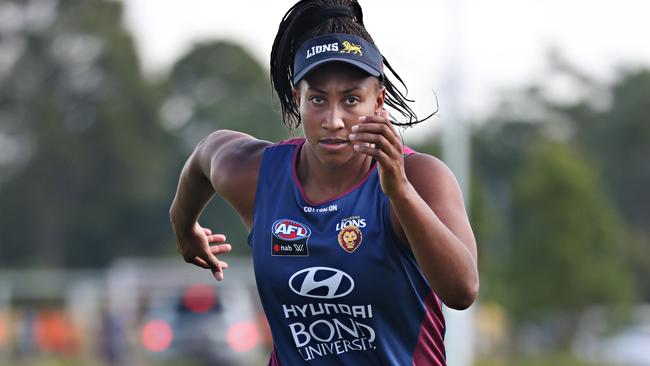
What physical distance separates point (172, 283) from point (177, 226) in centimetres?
3214

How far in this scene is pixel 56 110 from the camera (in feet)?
202

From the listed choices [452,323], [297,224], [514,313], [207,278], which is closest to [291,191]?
[297,224]

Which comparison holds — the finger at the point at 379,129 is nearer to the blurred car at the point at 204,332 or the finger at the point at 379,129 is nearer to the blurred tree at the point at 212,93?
the blurred car at the point at 204,332

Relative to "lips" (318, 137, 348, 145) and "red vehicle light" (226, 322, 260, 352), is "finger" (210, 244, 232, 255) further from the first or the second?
"red vehicle light" (226, 322, 260, 352)

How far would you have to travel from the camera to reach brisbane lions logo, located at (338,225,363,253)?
15.1 ft

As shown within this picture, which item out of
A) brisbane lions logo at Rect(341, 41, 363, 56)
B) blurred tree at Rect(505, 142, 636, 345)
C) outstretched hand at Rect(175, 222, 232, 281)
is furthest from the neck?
blurred tree at Rect(505, 142, 636, 345)

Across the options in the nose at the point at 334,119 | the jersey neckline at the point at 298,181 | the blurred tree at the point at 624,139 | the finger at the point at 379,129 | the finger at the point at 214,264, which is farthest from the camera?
the blurred tree at the point at 624,139

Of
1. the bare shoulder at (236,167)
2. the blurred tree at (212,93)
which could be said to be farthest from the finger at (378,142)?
the blurred tree at (212,93)

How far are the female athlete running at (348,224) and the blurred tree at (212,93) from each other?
188 feet

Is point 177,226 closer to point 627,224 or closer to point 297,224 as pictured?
point 297,224

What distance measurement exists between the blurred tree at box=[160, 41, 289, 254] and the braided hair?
5712 cm

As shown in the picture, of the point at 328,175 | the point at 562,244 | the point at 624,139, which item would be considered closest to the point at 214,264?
the point at 328,175

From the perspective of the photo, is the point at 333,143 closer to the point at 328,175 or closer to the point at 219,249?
the point at 328,175

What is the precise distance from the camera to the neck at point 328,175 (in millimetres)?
4738
